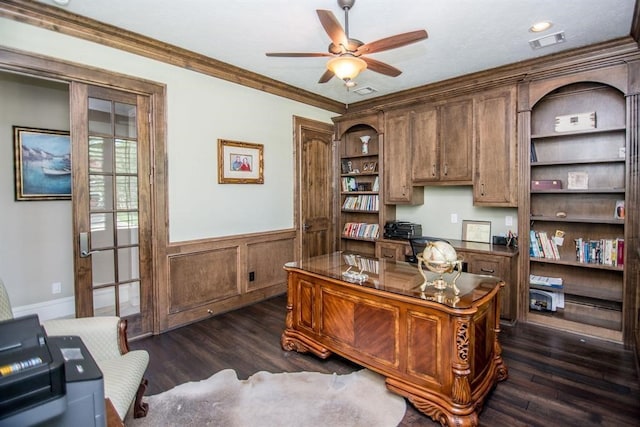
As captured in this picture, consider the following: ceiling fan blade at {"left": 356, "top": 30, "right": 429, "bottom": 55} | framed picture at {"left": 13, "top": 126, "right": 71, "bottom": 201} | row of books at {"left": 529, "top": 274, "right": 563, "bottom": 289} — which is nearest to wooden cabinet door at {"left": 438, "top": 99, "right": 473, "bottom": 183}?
row of books at {"left": 529, "top": 274, "right": 563, "bottom": 289}

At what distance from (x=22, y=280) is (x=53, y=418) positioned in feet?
11.8

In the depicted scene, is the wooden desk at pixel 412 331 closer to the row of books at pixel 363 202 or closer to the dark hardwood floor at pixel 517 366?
the dark hardwood floor at pixel 517 366

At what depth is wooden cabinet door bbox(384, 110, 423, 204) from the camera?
4.52 meters

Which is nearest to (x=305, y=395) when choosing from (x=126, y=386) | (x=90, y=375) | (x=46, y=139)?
(x=126, y=386)

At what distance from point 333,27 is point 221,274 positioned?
290 centimetres

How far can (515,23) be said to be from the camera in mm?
2846

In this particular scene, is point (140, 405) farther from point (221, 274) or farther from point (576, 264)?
point (576, 264)

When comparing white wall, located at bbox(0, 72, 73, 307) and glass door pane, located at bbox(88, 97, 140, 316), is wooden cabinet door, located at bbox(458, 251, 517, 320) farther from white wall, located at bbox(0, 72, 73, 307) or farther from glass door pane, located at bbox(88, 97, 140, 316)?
white wall, located at bbox(0, 72, 73, 307)

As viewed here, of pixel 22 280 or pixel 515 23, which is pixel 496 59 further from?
pixel 22 280

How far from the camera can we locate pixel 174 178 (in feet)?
11.3

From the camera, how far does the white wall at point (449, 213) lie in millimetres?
4074

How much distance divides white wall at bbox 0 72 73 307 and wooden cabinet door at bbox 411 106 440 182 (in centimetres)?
421

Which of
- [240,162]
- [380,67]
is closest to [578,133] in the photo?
[380,67]

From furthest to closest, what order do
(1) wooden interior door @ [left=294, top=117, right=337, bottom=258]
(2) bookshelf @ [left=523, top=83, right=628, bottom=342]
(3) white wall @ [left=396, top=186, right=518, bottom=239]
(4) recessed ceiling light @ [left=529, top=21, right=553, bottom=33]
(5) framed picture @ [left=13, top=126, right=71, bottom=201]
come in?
(1) wooden interior door @ [left=294, top=117, right=337, bottom=258], (3) white wall @ [left=396, top=186, right=518, bottom=239], (5) framed picture @ [left=13, top=126, right=71, bottom=201], (2) bookshelf @ [left=523, top=83, right=628, bottom=342], (4) recessed ceiling light @ [left=529, top=21, right=553, bottom=33]
